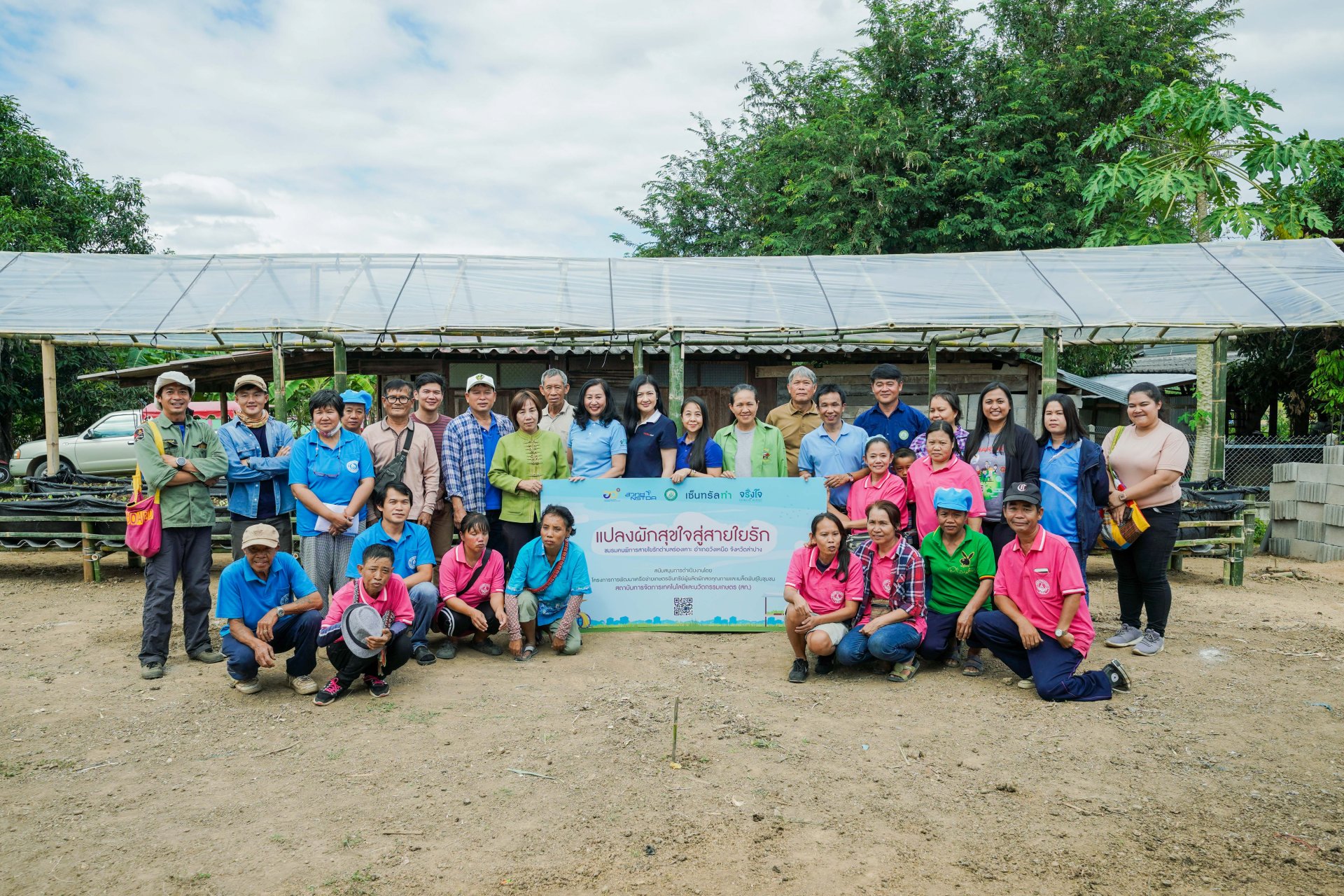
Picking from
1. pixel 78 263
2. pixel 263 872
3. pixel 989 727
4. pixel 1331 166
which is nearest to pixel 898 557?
pixel 989 727

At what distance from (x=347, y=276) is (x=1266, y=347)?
15202 millimetres

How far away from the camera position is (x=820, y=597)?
4.82m

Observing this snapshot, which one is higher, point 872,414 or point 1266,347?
point 1266,347

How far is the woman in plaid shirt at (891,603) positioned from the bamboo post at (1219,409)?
5.16 meters

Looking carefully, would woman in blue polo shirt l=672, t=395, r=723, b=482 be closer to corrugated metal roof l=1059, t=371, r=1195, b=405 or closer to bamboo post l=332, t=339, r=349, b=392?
bamboo post l=332, t=339, r=349, b=392

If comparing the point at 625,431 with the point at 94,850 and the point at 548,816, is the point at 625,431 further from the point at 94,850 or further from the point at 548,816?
the point at 94,850

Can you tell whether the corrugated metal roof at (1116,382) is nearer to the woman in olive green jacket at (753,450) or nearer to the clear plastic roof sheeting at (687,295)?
the clear plastic roof sheeting at (687,295)

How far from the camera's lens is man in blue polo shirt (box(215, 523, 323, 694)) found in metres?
4.48

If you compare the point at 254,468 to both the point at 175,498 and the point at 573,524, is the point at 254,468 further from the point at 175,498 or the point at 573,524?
the point at 573,524

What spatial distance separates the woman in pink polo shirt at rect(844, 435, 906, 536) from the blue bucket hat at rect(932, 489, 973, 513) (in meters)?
0.35

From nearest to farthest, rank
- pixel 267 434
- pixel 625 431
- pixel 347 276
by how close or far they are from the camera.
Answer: pixel 267 434 < pixel 625 431 < pixel 347 276

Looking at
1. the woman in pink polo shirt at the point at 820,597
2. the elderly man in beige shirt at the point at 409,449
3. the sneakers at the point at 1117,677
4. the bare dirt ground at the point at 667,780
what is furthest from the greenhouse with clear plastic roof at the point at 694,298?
the bare dirt ground at the point at 667,780

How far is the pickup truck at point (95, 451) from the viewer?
16.7 meters

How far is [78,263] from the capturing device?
31.4 ft
